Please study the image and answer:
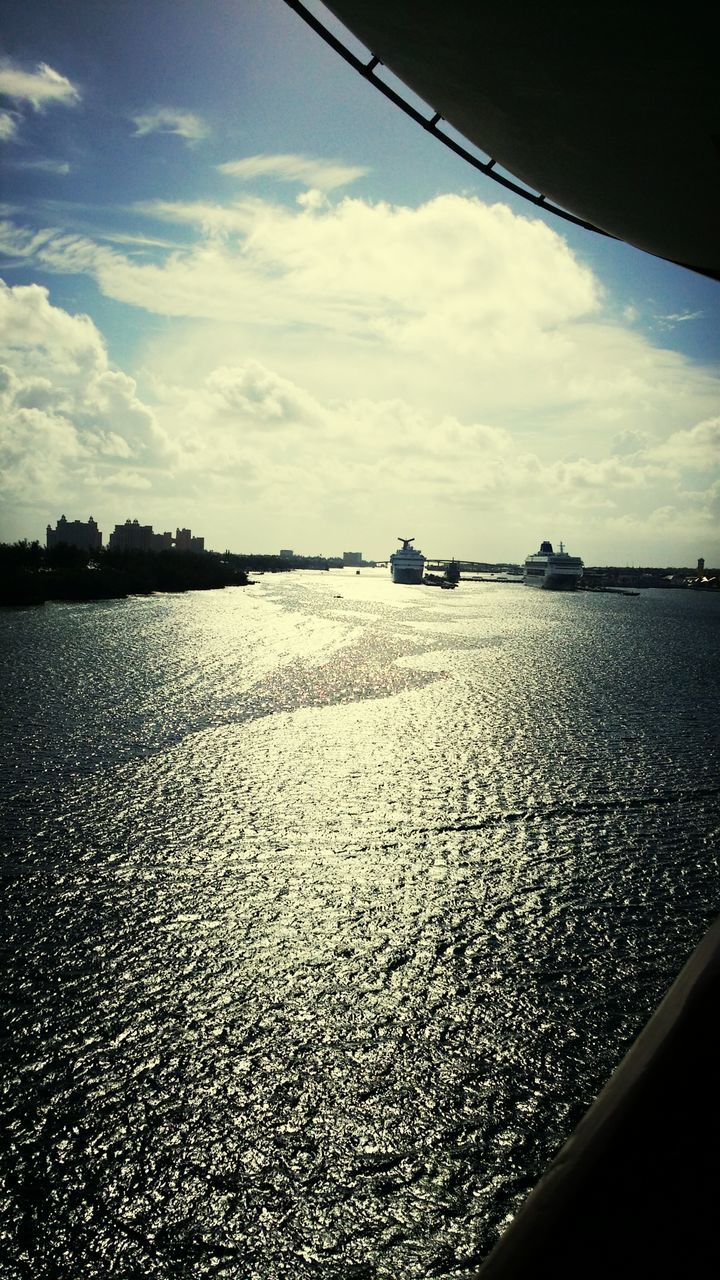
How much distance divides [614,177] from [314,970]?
33.0 feet

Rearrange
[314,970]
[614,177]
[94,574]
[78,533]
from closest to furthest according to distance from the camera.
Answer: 1. [314,970]
2. [614,177]
3. [94,574]
4. [78,533]

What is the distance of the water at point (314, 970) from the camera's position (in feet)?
11.2

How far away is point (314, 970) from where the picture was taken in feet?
18.3

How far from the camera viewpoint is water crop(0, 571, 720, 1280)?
341cm

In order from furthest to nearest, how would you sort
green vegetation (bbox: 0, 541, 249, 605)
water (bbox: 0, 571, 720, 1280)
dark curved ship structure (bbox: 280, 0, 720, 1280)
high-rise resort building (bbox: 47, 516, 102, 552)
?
high-rise resort building (bbox: 47, 516, 102, 552) → green vegetation (bbox: 0, 541, 249, 605) → water (bbox: 0, 571, 720, 1280) → dark curved ship structure (bbox: 280, 0, 720, 1280)

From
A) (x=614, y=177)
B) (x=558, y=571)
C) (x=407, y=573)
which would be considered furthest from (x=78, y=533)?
(x=614, y=177)

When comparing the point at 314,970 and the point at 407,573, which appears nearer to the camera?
the point at 314,970

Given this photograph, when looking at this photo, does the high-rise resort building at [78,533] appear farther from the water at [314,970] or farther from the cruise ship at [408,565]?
the water at [314,970]

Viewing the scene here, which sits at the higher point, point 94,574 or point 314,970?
point 94,574

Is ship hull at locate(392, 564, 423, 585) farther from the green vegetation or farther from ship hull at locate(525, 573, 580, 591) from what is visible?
the green vegetation

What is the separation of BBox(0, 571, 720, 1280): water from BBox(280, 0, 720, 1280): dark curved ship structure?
1648 mm

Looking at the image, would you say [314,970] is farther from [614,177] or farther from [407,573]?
[407,573]

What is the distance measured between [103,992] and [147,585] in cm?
5203

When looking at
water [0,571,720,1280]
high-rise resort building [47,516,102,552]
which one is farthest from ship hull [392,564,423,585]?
water [0,571,720,1280]
